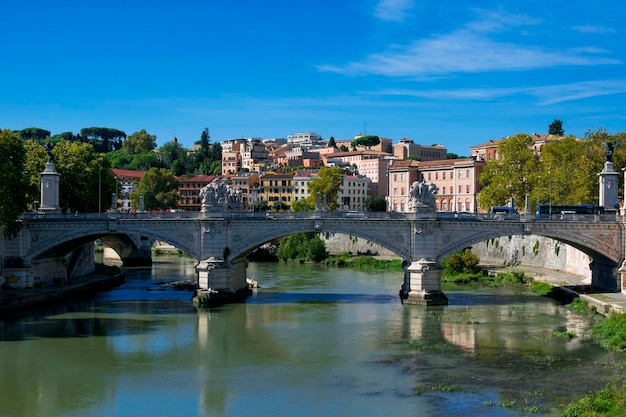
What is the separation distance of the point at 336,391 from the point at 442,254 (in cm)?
1649

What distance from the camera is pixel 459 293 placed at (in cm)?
4297

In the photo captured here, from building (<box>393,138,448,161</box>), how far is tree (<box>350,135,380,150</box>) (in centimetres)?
1654

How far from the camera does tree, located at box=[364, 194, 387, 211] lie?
8800 centimetres

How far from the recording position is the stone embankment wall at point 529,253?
151 ft

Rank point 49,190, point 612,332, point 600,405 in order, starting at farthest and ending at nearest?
point 49,190, point 612,332, point 600,405

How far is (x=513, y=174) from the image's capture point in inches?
2199

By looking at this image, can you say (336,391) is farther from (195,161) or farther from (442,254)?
(195,161)

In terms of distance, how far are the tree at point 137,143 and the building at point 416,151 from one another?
54383 mm

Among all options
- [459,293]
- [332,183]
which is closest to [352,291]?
[459,293]

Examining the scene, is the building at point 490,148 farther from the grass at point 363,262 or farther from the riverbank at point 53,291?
the riverbank at point 53,291

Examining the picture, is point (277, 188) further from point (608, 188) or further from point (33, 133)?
point (33, 133)

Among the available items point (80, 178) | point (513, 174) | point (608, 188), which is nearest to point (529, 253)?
point (513, 174)

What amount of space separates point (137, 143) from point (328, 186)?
8443cm

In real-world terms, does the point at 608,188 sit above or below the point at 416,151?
below
